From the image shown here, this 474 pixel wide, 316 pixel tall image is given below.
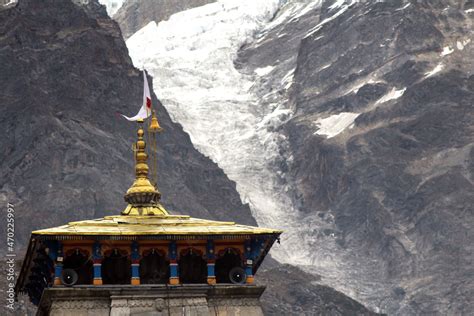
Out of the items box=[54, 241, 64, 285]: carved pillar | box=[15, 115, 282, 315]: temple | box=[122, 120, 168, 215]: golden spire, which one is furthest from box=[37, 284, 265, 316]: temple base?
box=[122, 120, 168, 215]: golden spire

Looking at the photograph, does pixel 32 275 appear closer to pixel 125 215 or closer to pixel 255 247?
pixel 125 215

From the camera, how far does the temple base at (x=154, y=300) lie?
1784 inches

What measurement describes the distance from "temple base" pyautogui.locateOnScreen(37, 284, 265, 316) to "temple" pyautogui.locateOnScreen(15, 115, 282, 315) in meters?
0.03

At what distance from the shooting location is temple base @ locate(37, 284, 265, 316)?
149 ft

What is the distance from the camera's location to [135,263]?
46000 millimetres

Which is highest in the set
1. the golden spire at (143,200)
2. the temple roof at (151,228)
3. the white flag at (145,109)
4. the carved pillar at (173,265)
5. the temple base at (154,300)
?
the white flag at (145,109)

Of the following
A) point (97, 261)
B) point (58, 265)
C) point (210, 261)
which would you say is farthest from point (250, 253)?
point (58, 265)

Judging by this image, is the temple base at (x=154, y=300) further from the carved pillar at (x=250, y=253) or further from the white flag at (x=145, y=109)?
the white flag at (x=145, y=109)

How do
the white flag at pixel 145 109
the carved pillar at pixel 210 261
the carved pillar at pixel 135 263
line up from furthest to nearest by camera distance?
the white flag at pixel 145 109 < the carved pillar at pixel 210 261 < the carved pillar at pixel 135 263

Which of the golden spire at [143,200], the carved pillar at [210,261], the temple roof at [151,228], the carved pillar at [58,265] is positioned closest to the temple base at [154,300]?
the carved pillar at [210,261]

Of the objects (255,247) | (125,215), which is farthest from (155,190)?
(255,247)

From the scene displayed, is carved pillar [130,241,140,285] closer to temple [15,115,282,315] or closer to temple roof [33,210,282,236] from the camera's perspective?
temple [15,115,282,315]

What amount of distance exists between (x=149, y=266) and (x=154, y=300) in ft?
4.21

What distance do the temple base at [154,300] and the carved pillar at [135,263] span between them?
0.28 meters
